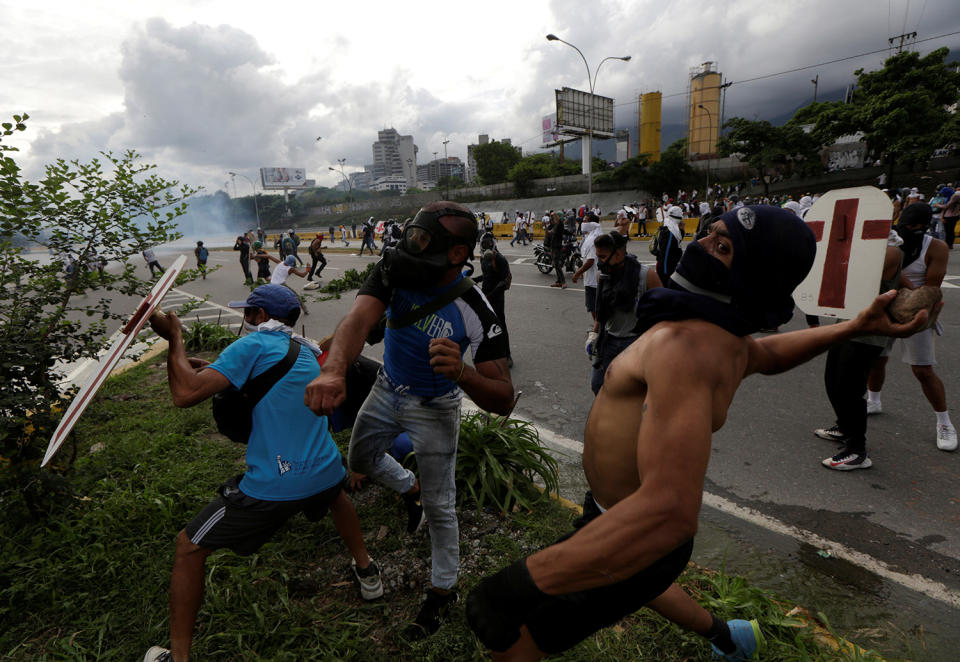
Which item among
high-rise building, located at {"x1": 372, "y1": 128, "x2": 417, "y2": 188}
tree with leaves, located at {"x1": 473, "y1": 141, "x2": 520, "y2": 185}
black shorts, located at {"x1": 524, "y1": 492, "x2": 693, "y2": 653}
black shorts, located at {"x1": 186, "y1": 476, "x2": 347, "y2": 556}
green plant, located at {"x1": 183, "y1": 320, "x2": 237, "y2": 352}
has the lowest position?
green plant, located at {"x1": 183, "y1": 320, "x2": 237, "y2": 352}

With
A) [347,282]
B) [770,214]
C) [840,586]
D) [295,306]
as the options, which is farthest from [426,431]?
[347,282]

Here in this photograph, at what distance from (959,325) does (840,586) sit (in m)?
6.14

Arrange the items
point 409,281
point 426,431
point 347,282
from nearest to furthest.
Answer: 1. point 409,281
2. point 426,431
3. point 347,282

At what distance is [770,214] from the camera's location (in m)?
1.30

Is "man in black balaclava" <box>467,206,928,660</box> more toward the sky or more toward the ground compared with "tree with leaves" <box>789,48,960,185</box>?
more toward the ground

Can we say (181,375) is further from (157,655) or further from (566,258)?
(566,258)

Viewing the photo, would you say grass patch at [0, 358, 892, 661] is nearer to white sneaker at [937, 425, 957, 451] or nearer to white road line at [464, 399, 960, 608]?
white road line at [464, 399, 960, 608]

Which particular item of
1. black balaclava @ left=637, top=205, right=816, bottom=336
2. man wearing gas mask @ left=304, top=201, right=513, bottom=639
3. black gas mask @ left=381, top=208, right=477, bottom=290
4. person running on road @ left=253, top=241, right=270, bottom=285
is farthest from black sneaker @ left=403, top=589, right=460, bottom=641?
person running on road @ left=253, top=241, right=270, bottom=285

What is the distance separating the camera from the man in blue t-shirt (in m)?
2.01

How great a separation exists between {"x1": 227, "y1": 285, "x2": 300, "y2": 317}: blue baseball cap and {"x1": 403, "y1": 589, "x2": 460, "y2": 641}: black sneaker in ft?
4.88

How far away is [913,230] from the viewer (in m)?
3.67

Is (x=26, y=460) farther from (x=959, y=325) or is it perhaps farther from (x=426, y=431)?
(x=959, y=325)

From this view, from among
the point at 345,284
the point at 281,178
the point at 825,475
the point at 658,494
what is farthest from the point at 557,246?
the point at 281,178

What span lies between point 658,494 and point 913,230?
157 inches
